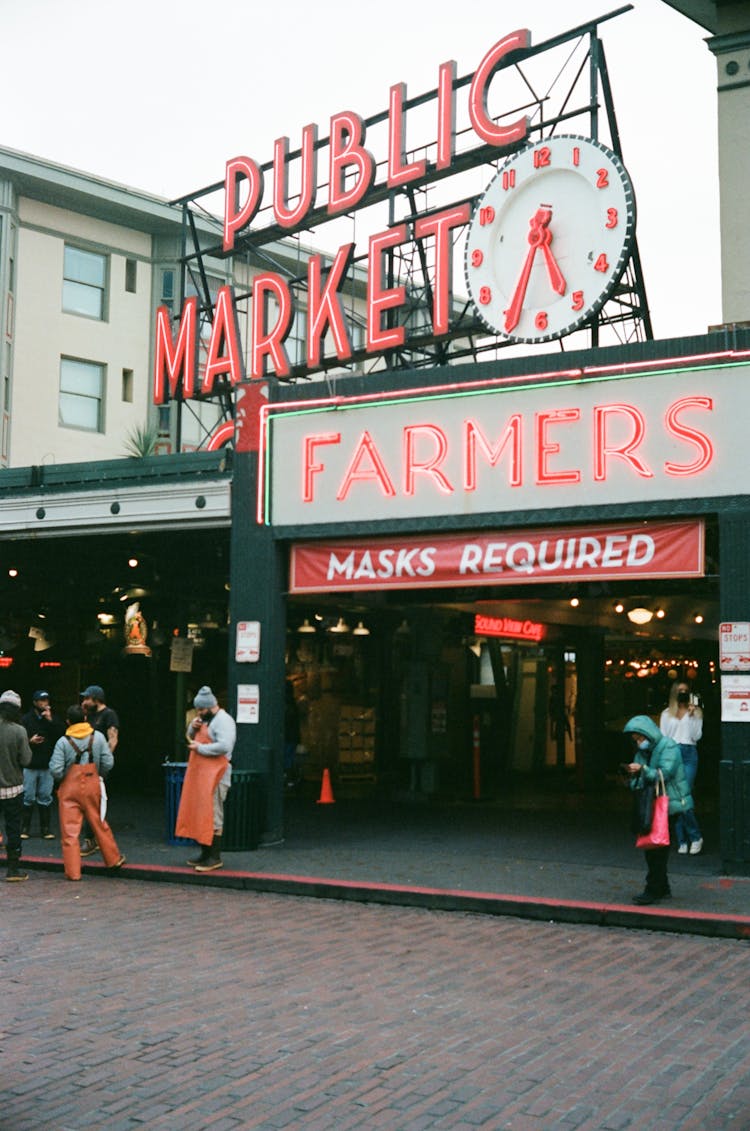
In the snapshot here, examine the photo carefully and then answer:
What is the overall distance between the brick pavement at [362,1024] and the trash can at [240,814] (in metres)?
3.36

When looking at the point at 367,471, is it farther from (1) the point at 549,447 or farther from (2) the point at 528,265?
(2) the point at 528,265

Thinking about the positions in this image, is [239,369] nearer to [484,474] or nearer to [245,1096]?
[484,474]

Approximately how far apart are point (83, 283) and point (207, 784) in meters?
27.2

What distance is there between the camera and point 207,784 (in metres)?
13.5

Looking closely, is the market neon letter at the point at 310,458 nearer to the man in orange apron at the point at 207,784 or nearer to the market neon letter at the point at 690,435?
the man in orange apron at the point at 207,784

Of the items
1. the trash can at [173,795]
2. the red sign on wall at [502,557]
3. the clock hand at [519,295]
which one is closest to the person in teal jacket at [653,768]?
the red sign on wall at [502,557]

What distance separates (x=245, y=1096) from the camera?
6109mm

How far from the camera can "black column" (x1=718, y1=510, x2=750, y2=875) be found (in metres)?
12.7

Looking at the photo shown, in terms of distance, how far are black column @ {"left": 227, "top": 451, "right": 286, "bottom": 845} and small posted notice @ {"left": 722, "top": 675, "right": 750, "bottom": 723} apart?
550 cm

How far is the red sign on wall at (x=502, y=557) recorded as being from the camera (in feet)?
44.5

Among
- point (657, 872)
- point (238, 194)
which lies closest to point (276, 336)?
point (238, 194)

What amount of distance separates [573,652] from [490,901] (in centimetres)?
1549

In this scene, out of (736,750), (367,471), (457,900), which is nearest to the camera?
(457,900)

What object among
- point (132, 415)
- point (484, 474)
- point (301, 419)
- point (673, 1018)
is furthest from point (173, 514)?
point (132, 415)
